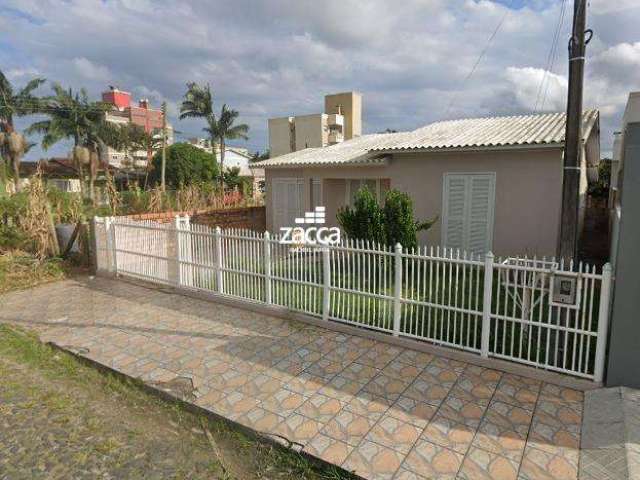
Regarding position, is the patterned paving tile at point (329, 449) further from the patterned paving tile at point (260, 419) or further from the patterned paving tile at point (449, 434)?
the patterned paving tile at point (449, 434)

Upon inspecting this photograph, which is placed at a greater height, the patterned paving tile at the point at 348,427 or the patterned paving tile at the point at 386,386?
the patterned paving tile at the point at 386,386

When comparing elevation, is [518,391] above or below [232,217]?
below

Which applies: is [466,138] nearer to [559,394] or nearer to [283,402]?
[559,394]

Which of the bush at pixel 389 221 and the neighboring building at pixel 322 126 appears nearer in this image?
the bush at pixel 389 221

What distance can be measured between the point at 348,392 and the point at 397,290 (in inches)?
64.0

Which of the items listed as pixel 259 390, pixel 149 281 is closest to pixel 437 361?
pixel 259 390

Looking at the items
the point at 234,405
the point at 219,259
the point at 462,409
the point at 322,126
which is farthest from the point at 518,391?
the point at 322,126

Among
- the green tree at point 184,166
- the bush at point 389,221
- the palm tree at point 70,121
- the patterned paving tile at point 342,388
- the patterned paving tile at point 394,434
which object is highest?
the palm tree at point 70,121

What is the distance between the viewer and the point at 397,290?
5.69m

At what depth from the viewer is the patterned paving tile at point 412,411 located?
4.07 meters

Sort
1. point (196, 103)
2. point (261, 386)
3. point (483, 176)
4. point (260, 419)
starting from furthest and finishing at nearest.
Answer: point (196, 103), point (483, 176), point (261, 386), point (260, 419)

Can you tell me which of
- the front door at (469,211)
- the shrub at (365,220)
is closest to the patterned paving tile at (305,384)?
the shrub at (365,220)

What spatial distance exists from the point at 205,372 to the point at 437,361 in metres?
2.85

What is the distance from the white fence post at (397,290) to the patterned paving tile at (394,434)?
1.85m
